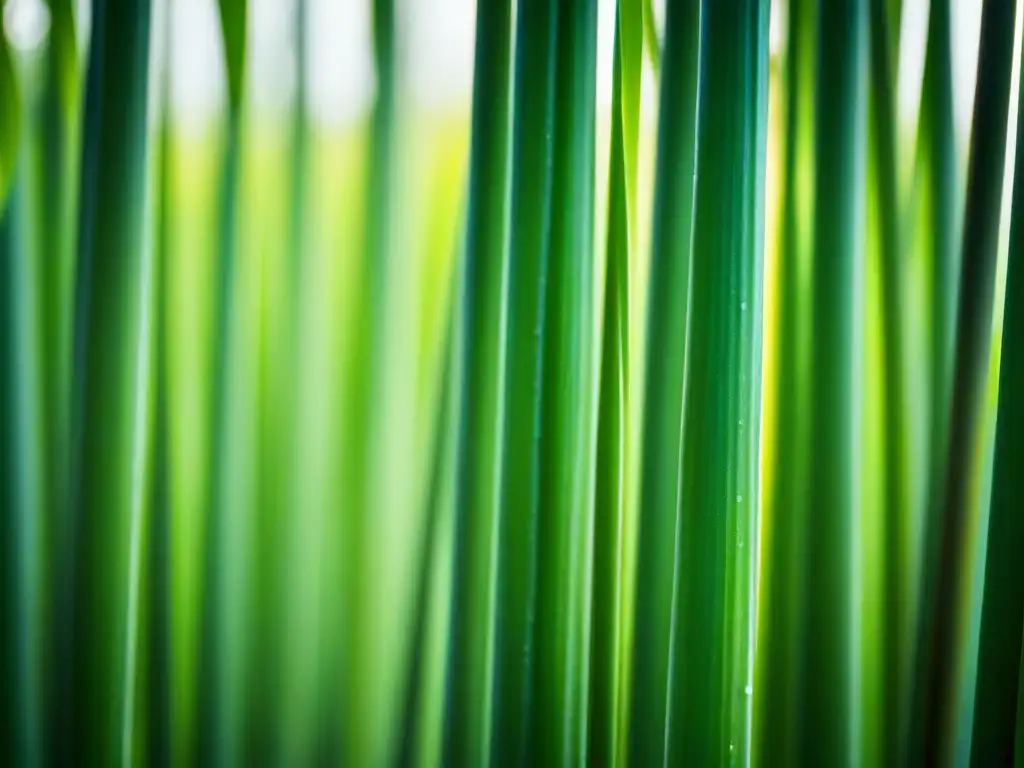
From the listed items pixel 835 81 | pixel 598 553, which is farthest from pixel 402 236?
pixel 835 81

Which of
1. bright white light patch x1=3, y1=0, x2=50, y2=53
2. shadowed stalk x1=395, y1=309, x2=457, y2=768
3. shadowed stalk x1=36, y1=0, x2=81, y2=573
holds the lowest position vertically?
shadowed stalk x1=395, y1=309, x2=457, y2=768

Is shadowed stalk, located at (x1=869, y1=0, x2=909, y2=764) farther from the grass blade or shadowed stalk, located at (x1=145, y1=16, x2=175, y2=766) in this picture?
the grass blade

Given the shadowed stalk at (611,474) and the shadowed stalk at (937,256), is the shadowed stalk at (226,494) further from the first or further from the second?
the shadowed stalk at (937,256)

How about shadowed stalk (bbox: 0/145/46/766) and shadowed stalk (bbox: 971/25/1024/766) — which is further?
shadowed stalk (bbox: 0/145/46/766)

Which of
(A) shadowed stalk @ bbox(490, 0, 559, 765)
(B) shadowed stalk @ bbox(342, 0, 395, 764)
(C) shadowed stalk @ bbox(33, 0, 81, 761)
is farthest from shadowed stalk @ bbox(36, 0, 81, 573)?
(A) shadowed stalk @ bbox(490, 0, 559, 765)

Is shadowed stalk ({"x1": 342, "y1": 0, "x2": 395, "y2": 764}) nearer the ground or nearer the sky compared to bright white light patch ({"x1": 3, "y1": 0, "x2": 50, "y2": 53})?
nearer the ground

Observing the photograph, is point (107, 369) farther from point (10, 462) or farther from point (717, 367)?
point (717, 367)

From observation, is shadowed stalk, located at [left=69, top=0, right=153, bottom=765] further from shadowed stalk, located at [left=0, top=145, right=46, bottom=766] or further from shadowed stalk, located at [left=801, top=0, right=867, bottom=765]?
shadowed stalk, located at [left=801, top=0, right=867, bottom=765]

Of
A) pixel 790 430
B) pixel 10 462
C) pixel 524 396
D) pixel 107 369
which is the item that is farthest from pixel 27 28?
pixel 790 430
